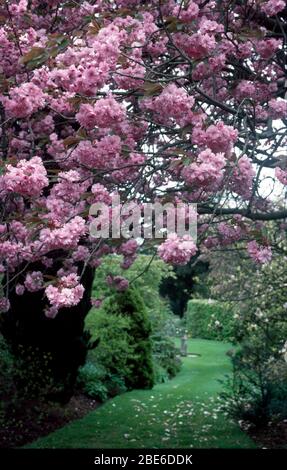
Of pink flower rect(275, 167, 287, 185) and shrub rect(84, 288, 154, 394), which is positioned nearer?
pink flower rect(275, 167, 287, 185)

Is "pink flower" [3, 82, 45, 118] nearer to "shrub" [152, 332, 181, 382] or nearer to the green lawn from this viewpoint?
the green lawn

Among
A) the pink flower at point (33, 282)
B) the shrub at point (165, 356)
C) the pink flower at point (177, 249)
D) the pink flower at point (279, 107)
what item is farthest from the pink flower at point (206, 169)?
the shrub at point (165, 356)

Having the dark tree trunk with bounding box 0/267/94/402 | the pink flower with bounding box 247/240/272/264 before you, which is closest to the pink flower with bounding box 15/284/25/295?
the pink flower with bounding box 247/240/272/264

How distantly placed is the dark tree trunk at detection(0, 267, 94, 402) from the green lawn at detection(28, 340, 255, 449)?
0.69 m

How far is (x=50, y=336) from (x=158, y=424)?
1857 millimetres

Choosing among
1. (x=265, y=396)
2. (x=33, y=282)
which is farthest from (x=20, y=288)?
(x=265, y=396)

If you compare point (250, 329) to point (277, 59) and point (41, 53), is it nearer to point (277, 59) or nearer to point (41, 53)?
point (277, 59)

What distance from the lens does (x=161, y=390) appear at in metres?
11.4

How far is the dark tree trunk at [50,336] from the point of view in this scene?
768cm

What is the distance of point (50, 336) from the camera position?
26.0 ft

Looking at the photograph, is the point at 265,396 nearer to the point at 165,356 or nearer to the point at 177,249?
the point at 177,249

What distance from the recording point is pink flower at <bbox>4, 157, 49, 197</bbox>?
260 centimetres

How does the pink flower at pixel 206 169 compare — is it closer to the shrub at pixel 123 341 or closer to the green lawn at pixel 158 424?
the green lawn at pixel 158 424
